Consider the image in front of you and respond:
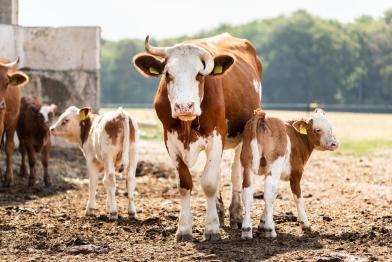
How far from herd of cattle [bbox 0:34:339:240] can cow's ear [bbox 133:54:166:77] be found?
0.04ft

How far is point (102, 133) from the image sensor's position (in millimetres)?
12797

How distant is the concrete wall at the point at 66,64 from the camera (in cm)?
2088

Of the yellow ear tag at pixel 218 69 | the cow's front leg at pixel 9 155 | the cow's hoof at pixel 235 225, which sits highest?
the yellow ear tag at pixel 218 69

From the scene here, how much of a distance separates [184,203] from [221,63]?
1.57m

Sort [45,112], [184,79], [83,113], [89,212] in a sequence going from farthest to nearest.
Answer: [45,112] → [83,113] → [89,212] → [184,79]

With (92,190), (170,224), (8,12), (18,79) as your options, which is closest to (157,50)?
(170,224)

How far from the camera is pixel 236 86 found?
11.7 m

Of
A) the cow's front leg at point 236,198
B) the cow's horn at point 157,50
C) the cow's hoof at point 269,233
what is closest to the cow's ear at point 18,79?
the cow's front leg at point 236,198

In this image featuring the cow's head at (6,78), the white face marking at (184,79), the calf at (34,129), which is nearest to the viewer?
the white face marking at (184,79)

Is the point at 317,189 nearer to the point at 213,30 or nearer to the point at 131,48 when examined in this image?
the point at 131,48

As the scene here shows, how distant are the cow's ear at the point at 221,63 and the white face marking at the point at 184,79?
1.10 ft

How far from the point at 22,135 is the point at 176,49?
7.14m

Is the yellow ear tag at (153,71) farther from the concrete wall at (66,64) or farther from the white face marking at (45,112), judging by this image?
the concrete wall at (66,64)

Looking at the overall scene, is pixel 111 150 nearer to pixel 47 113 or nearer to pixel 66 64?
pixel 47 113
